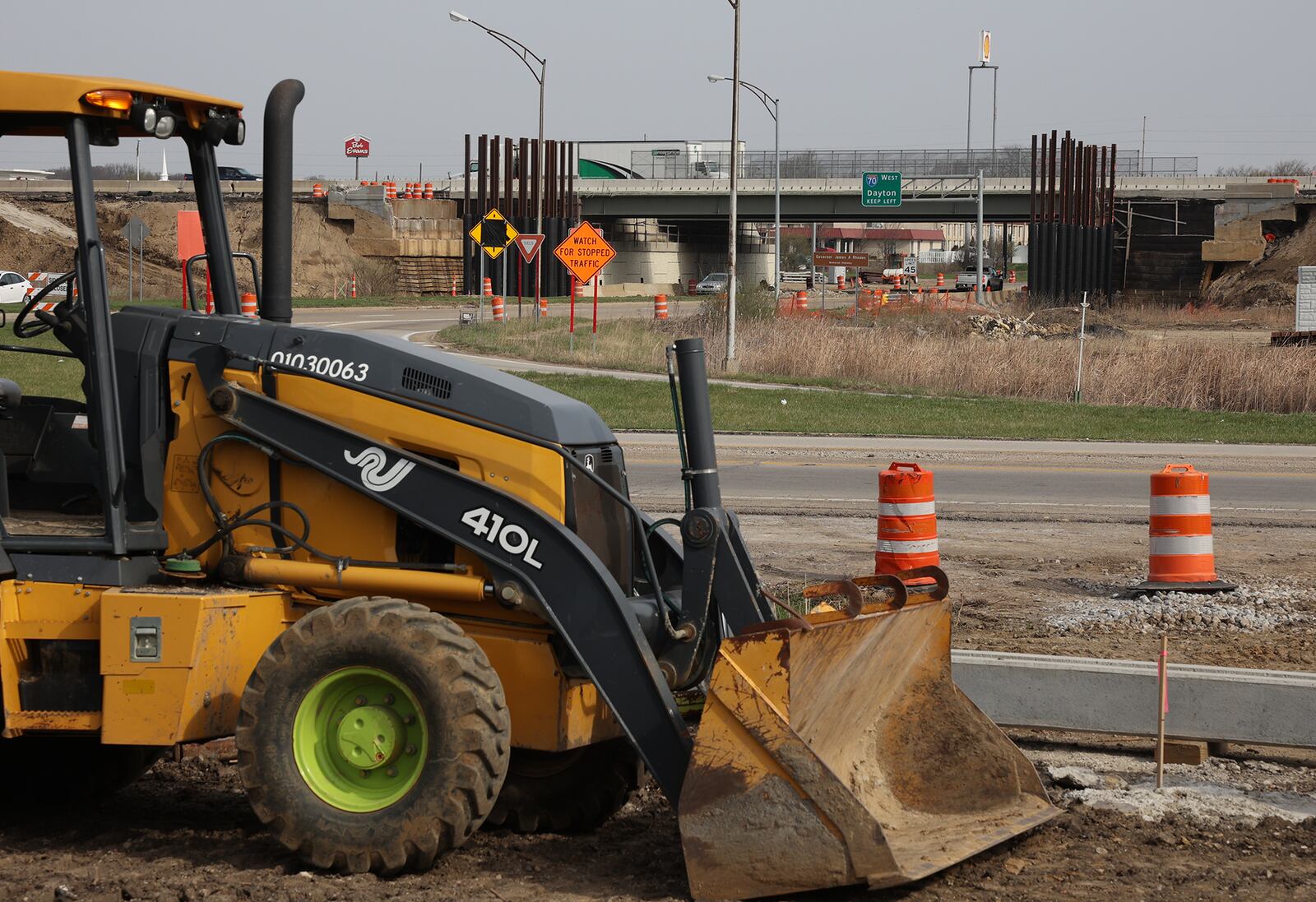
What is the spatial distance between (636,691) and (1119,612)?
508cm

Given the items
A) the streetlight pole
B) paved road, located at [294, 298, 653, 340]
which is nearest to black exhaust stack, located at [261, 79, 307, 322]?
the streetlight pole

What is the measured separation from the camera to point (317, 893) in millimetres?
4551

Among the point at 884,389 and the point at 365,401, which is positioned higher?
the point at 365,401

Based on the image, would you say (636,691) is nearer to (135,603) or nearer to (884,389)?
(135,603)

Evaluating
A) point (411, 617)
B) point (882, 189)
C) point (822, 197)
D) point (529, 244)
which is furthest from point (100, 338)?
point (822, 197)

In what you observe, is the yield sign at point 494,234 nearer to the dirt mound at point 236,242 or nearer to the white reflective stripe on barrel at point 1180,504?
the dirt mound at point 236,242

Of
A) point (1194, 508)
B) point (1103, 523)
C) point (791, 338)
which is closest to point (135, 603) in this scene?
point (1194, 508)

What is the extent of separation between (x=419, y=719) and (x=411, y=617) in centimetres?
32

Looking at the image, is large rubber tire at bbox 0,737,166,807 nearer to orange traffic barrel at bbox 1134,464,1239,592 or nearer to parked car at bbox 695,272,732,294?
orange traffic barrel at bbox 1134,464,1239,592

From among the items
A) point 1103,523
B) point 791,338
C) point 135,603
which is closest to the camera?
point 135,603

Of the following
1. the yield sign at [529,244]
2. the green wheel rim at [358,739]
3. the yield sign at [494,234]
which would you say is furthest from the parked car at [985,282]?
the green wheel rim at [358,739]

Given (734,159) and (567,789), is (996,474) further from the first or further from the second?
(734,159)

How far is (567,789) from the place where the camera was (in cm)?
534

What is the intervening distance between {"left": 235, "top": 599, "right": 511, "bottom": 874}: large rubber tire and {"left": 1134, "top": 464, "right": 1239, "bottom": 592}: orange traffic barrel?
5998 mm
